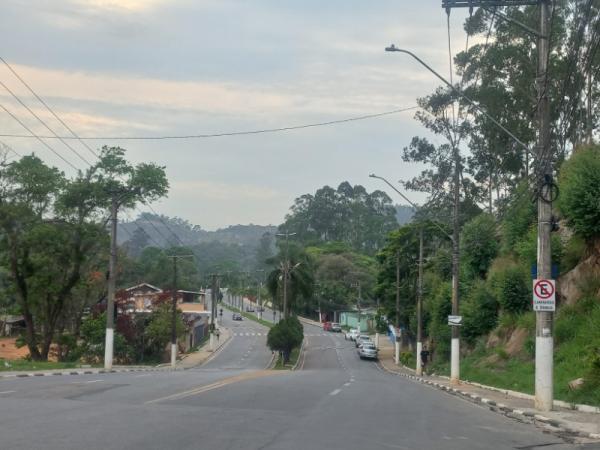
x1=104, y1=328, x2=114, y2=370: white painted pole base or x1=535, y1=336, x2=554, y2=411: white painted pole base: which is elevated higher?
x1=535, y1=336, x2=554, y2=411: white painted pole base

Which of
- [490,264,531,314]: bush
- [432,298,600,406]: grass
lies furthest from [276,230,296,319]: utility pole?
[490,264,531,314]: bush

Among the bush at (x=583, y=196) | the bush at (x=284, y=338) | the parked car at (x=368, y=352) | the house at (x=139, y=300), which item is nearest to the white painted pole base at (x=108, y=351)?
the bush at (x=583, y=196)

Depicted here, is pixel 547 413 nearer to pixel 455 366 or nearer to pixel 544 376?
pixel 544 376

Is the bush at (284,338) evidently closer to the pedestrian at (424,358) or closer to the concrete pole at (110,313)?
the pedestrian at (424,358)

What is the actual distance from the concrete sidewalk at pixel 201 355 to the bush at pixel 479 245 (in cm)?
2550

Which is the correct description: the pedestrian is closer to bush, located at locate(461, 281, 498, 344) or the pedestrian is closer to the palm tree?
bush, located at locate(461, 281, 498, 344)

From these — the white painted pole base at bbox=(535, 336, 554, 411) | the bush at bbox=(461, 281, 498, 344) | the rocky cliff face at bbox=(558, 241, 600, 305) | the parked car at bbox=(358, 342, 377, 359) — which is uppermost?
the rocky cliff face at bbox=(558, 241, 600, 305)

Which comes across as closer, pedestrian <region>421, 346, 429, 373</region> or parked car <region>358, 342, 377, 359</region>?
pedestrian <region>421, 346, 429, 373</region>

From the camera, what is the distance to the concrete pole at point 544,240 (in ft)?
60.5

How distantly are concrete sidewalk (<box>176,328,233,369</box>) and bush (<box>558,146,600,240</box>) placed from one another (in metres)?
40.0

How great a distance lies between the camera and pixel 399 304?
233 ft

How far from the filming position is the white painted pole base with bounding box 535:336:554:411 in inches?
721

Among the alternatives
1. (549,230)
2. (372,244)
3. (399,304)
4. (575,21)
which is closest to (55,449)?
(549,230)

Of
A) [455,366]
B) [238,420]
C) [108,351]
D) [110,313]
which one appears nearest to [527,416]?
[238,420]
